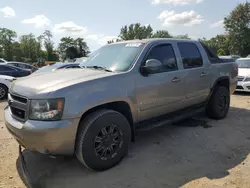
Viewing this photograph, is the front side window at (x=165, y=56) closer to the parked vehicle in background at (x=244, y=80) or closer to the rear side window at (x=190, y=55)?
the rear side window at (x=190, y=55)

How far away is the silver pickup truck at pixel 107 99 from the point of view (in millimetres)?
3213

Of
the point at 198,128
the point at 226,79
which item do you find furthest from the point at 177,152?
the point at 226,79

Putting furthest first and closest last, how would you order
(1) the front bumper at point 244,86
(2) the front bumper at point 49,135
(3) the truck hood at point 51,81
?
(1) the front bumper at point 244,86, (3) the truck hood at point 51,81, (2) the front bumper at point 49,135

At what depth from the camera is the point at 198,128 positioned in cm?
548

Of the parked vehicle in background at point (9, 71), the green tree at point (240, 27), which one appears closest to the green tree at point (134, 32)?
the green tree at point (240, 27)

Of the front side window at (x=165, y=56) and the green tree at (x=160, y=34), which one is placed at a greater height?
the green tree at (x=160, y=34)

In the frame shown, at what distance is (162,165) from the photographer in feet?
12.5

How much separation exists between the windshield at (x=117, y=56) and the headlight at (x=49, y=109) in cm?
120

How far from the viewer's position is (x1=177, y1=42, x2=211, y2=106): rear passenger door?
16.4 feet

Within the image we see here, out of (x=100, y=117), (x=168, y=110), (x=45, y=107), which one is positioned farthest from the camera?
(x=168, y=110)

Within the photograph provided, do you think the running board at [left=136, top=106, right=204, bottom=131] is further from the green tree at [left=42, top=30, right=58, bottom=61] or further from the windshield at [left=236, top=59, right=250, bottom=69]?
the green tree at [left=42, top=30, right=58, bottom=61]

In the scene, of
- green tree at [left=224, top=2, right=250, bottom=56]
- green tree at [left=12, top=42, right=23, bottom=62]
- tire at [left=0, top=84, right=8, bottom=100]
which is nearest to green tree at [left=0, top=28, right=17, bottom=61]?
green tree at [left=12, top=42, right=23, bottom=62]

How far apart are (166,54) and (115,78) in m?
1.38

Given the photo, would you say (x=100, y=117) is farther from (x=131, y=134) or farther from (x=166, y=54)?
(x=166, y=54)
